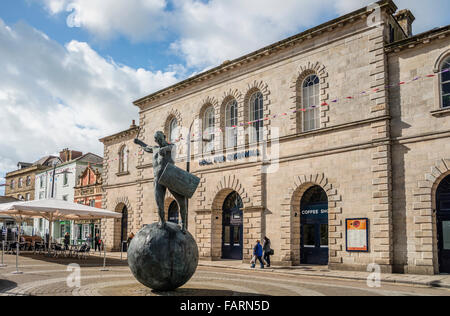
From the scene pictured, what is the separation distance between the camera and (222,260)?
2508 centimetres

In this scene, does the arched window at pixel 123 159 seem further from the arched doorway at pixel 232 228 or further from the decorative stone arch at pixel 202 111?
the arched doorway at pixel 232 228

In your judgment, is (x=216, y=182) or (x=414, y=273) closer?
(x=414, y=273)

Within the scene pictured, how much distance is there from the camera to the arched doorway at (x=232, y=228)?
2506 cm

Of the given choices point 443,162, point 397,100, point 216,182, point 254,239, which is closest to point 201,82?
point 216,182

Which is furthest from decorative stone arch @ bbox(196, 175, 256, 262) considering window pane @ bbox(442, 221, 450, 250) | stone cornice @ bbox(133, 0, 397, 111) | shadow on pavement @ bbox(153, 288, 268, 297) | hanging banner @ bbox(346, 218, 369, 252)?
shadow on pavement @ bbox(153, 288, 268, 297)

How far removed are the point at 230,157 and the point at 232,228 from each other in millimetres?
4297

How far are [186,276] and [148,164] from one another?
858 inches

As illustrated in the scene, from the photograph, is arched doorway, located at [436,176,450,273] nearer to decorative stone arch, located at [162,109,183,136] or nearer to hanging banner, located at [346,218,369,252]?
hanging banner, located at [346,218,369,252]

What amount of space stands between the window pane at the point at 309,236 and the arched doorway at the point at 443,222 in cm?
603

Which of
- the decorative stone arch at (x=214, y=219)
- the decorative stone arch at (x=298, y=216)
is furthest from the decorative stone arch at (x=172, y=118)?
the decorative stone arch at (x=298, y=216)

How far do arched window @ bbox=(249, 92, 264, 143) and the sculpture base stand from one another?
575 inches

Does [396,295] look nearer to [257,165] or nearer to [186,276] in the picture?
[186,276]

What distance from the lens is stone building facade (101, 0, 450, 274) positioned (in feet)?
57.4
